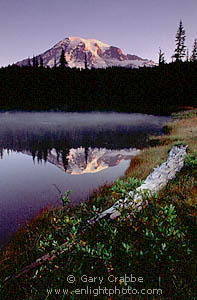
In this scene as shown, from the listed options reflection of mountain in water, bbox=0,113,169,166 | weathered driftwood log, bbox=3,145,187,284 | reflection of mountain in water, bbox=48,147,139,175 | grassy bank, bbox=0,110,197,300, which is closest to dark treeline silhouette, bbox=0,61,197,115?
reflection of mountain in water, bbox=0,113,169,166

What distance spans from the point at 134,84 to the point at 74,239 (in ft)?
259

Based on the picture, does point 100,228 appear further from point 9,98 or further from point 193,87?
point 9,98

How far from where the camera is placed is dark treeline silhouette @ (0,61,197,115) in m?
64.9

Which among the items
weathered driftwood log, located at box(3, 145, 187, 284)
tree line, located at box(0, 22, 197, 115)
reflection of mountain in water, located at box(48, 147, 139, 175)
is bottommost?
reflection of mountain in water, located at box(48, 147, 139, 175)

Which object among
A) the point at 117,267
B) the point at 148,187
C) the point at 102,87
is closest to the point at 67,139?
the point at 148,187

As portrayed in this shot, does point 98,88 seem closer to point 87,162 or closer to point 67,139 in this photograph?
point 67,139

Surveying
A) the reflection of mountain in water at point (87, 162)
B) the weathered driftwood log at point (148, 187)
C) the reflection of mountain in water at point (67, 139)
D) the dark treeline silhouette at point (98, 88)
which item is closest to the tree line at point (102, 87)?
the dark treeline silhouette at point (98, 88)

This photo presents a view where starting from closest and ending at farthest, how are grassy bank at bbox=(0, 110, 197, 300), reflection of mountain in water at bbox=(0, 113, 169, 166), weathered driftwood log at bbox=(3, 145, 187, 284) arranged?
grassy bank at bbox=(0, 110, 197, 300), weathered driftwood log at bbox=(3, 145, 187, 284), reflection of mountain in water at bbox=(0, 113, 169, 166)

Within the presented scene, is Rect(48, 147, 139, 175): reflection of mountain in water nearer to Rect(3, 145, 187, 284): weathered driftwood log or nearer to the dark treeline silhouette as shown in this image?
Rect(3, 145, 187, 284): weathered driftwood log

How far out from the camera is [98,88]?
77125mm

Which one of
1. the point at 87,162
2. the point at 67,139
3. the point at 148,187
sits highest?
the point at 67,139

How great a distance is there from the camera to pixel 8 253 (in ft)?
12.3

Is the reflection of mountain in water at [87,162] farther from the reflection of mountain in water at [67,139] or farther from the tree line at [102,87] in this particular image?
the tree line at [102,87]

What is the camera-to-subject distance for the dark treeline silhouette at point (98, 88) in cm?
6488
